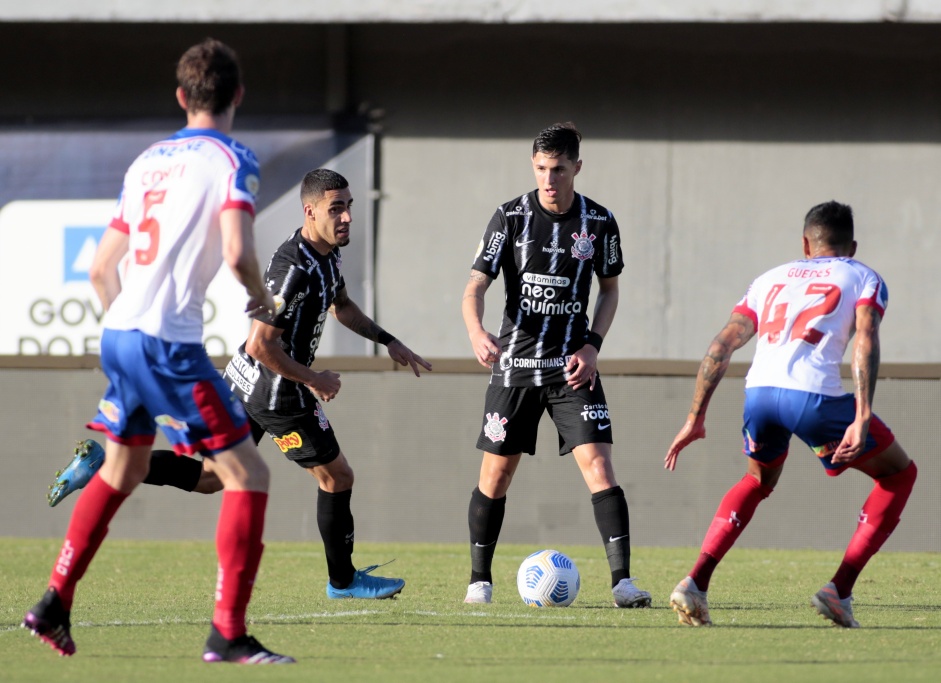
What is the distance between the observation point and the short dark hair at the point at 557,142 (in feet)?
22.2

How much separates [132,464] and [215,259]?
819mm

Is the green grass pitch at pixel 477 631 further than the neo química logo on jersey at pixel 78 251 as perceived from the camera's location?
No

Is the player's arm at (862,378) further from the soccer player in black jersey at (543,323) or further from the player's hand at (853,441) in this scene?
the soccer player in black jersey at (543,323)

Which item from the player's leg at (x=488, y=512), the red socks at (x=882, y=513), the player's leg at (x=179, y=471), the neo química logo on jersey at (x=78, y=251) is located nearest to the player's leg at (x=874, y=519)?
the red socks at (x=882, y=513)

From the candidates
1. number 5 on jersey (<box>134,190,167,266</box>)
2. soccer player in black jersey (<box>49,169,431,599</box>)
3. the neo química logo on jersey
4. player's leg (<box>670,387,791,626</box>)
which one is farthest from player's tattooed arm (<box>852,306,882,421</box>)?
the neo química logo on jersey

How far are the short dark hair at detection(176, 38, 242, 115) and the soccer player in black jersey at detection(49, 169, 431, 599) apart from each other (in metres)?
1.93

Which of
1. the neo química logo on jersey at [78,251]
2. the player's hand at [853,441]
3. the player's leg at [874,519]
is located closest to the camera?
the player's hand at [853,441]

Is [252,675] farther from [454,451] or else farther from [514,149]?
[514,149]

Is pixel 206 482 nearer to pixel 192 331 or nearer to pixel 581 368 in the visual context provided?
pixel 581 368

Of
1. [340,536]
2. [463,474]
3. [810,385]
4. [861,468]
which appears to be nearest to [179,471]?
[340,536]

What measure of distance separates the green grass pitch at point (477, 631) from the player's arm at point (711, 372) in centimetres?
81

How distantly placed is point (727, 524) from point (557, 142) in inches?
84.8

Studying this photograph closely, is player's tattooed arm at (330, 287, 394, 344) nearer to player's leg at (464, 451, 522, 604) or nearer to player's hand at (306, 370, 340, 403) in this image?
player's leg at (464, 451, 522, 604)

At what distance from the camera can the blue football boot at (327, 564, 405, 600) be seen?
22.7 feet
